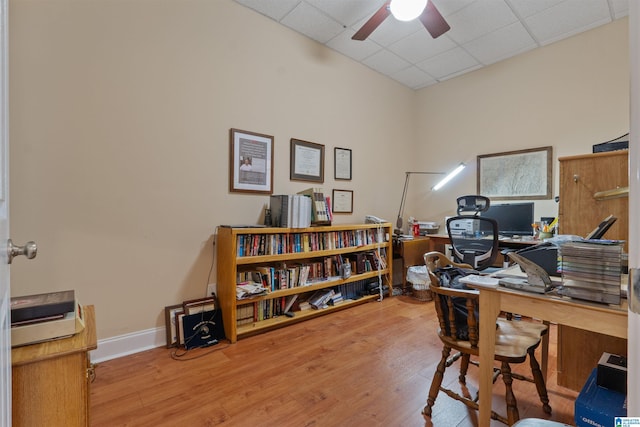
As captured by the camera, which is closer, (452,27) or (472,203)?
(472,203)

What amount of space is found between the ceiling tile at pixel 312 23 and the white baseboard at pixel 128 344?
3.09 metres

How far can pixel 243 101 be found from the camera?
107 inches

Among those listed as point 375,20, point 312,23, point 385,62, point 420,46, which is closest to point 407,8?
point 375,20

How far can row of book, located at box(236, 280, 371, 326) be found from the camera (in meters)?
2.54

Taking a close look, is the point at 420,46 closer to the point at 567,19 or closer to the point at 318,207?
the point at 567,19

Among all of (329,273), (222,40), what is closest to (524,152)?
(329,273)

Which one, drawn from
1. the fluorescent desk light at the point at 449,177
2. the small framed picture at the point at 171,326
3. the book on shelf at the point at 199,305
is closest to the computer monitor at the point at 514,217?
the fluorescent desk light at the point at 449,177

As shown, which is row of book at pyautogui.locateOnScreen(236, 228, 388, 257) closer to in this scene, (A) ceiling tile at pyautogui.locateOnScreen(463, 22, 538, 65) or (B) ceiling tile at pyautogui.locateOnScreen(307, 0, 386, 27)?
(B) ceiling tile at pyautogui.locateOnScreen(307, 0, 386, 27)

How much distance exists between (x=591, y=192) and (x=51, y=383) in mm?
2584

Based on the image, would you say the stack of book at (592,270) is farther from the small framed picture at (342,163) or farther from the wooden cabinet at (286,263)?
the small framed picture at (342,163)

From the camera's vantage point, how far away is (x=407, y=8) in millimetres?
2098

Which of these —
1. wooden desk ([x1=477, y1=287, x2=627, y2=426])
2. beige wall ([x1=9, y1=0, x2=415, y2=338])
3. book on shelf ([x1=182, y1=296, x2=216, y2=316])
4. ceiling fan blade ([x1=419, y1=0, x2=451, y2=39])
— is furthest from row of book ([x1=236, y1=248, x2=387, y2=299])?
ceiling fan blade ([x1=419, y1=0, x2=451, y2=39])

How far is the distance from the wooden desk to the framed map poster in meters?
2.84

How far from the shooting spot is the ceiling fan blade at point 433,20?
220 cm
